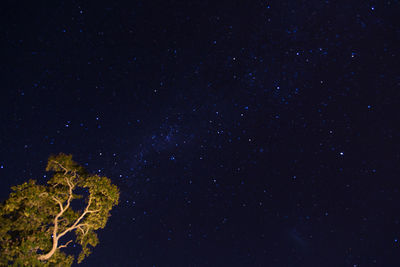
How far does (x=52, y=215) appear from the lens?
388 inches

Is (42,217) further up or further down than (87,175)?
further down

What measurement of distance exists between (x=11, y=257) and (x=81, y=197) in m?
2.71

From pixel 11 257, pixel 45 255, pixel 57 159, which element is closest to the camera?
pixel 11 257

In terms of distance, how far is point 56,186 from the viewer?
33.1 ft

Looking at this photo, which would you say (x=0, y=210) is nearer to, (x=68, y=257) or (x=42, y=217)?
(x=42, y=217)

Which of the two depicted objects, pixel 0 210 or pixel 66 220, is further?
pixel 66 220

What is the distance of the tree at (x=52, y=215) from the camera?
8.65 metres

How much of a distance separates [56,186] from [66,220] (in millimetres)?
1275

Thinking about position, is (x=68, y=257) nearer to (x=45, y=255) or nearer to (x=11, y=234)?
(x=45, y=255)

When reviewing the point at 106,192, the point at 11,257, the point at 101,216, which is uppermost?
the point at 106,192

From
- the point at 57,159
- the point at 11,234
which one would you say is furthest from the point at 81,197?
the point at 11,234

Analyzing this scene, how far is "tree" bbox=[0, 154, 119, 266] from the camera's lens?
8.65 meters

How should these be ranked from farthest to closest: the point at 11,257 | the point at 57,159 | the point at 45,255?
1. the point at 57,159
2. the point at 45,255
3. the point at 11,257

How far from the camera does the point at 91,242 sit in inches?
405
